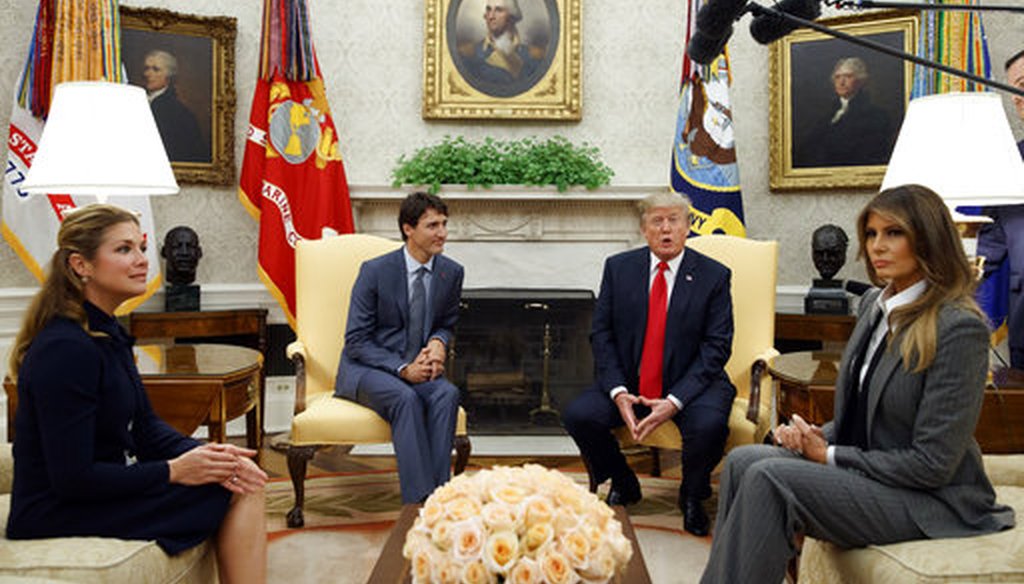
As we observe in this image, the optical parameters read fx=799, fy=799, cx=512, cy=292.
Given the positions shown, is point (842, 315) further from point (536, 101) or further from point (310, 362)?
point (310, 362)

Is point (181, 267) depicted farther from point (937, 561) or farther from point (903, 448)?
point (937, 561)

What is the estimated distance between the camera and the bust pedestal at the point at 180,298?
489 centimetres

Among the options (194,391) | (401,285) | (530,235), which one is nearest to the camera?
(194,391)

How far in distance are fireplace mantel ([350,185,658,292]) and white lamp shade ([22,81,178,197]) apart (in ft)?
6.96

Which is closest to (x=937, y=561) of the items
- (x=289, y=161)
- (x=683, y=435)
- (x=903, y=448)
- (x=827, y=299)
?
(x=903, y=448)

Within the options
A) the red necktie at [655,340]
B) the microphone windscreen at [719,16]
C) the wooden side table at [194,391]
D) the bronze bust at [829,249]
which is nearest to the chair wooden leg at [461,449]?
the red necktie at [655,340]

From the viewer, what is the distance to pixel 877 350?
2164 mm

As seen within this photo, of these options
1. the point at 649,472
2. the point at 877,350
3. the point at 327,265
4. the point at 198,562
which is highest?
the point at 327,265

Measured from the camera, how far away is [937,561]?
1.83 meters

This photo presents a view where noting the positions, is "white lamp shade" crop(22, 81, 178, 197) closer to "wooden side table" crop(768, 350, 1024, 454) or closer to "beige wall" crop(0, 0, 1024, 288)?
"beige wall" crop(0, 0, 1024, 288)

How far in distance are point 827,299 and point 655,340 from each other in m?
1.80

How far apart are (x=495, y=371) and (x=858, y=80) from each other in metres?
3.01

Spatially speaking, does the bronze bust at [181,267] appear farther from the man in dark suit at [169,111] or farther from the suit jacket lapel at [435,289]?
the suit jacket lapel at [435,289]

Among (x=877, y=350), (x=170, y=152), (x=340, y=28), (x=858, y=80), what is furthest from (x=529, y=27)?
(x=877, y=350)
